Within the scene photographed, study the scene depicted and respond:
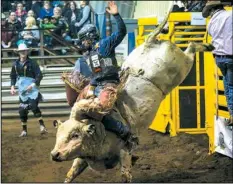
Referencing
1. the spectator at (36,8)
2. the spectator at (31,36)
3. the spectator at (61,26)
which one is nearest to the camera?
the spectator at (31,36)

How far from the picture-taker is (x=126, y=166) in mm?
7062

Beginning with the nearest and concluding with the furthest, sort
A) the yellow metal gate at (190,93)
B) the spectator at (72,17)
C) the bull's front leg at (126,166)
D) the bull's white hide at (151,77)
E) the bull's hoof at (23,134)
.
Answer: the bull's front leg at (126,166) → the bull's white hide at (151,77) → the yellow metal gate at (190,93) → the bull's hoof at (23,134) → the spectator at (72,17)

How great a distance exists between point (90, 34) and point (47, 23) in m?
9.65

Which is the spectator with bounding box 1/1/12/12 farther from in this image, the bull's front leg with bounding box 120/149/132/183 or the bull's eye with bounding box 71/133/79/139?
the bull's eye with bounding box 71/133/79/139

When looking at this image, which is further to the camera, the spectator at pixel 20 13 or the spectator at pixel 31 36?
the spectator at pixel 20 13

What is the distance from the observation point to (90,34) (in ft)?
24.6

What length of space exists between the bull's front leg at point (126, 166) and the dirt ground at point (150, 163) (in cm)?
97

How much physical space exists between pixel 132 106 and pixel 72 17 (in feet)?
33.5

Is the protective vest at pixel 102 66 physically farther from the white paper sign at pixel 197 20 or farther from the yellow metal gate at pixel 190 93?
the white paper sign at pixel 197 20

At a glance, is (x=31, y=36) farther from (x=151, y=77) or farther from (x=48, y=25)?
(x=151, y=77)

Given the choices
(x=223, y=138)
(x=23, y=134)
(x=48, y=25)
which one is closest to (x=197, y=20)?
(x=223, y=138)

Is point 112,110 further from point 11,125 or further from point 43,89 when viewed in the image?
point 43,89

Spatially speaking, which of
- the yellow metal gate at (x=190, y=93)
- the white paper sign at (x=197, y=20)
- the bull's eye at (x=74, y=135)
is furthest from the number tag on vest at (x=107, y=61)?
the white paper sign at (x=197, y=20)

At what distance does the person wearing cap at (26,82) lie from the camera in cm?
1174
